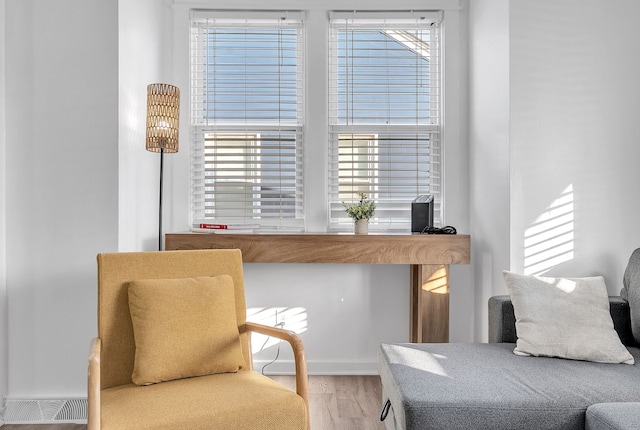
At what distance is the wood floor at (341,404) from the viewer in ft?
8.73

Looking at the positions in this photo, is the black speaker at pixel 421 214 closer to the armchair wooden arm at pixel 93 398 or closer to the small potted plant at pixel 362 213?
the small potted plant at pixel 362 213

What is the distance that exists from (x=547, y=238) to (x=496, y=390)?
4.17 feet

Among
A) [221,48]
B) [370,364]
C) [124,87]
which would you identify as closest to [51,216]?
[124,87]

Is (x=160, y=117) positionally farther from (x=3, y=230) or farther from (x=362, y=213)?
(x=362, y=213)

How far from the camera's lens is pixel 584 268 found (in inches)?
114

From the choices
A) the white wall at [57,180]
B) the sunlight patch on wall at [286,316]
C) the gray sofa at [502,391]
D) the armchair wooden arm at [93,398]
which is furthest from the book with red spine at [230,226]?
the armchair wooden arm at [93,398]

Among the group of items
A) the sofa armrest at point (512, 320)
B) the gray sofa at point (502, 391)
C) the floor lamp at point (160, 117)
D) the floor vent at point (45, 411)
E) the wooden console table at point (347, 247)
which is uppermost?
the floor lamp at point (160, 117)

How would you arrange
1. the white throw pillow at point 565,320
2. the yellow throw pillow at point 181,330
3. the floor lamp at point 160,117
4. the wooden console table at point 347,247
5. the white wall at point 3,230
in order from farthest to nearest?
the wooden console table at point 347,247
the floor lamp at point 160,117
the white wall at point 3,230
the white throw pillow at point 565,320
the yellow throw pillow at point 181,330

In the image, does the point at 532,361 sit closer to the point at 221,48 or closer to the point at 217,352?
the point at 217,352

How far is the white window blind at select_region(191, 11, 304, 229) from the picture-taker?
3.63 metres

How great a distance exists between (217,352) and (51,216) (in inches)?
47.8

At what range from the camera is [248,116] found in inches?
144

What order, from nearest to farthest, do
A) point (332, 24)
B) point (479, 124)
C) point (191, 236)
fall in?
1. point (191, 236)
2. point (479, 124)
3. point (332, 24)

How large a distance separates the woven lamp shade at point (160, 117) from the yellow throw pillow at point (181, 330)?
0.98 meters
